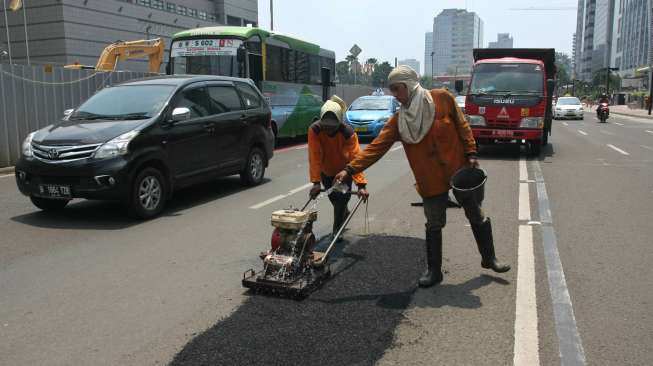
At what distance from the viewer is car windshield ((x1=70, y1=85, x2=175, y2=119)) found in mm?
7443

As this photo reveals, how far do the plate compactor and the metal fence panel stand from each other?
366 inches

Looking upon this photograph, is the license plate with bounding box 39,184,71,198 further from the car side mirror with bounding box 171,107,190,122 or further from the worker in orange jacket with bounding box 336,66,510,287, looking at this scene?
the worker in orange jacket with bounding box 336,66,510,287

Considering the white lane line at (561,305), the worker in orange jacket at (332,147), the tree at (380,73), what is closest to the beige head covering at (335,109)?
the worker in orange jacket at (332,147)

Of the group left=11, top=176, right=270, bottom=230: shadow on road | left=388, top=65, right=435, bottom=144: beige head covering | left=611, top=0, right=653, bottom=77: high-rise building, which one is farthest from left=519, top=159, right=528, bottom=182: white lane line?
left=611, top=0, right=653, bottom=77: high-rise building

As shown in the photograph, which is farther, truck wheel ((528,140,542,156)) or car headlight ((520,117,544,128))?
truck wheel ((528,140,542,156))

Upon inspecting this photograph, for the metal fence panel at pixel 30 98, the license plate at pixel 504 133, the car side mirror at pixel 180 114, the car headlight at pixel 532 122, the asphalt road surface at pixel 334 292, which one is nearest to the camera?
the asphalt road surface at pixel 334 292

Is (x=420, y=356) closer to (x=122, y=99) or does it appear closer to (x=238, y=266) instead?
(x=238, y=266)

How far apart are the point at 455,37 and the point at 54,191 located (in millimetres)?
130353

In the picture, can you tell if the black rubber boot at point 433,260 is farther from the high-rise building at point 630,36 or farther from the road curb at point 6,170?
the high-rise building at point 630,36

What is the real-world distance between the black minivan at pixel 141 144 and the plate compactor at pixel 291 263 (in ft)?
9.70

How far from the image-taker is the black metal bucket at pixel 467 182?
177 inches

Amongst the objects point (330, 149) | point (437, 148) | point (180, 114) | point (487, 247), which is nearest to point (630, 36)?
point (180, 114)

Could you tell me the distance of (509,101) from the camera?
13.8m

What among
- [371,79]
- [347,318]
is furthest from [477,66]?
[371,79]
